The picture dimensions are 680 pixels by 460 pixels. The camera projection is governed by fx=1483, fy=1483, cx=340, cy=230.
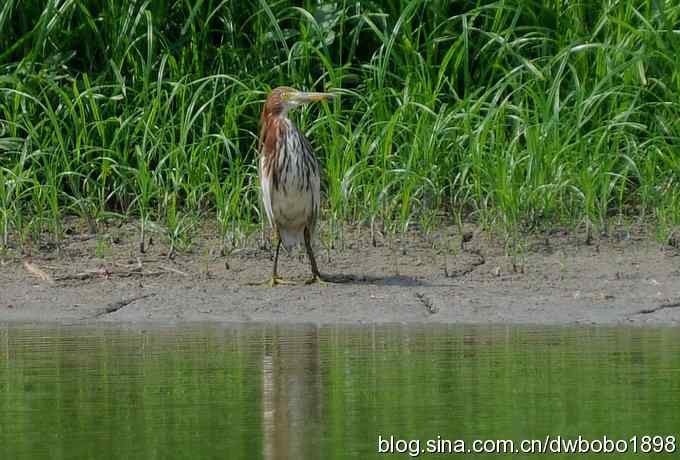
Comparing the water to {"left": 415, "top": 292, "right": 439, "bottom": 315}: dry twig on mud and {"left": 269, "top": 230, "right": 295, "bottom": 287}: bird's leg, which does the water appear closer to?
{"left": 415, "top": 292, "right": 439, "bottom": 315}: dry twig on mud

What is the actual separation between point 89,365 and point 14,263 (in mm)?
2885

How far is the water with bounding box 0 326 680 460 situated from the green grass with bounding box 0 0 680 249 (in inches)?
78.4

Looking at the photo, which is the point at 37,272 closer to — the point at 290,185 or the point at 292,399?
the point at 290,185

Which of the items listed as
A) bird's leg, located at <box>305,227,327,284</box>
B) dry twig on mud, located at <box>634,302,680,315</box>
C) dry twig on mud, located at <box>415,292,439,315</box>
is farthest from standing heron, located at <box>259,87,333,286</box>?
dry twig on mud, located at <box>634,302,680,315</box>

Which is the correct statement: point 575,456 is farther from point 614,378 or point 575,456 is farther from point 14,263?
point 14,263

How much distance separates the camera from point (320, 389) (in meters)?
4.52

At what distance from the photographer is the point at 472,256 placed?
7844 millimetres

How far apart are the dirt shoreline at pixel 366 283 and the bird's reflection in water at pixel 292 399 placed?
40.2 inches

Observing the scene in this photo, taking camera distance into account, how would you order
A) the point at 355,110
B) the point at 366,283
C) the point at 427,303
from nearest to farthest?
1. the point at 427,303
2. the point at 366,283
3. the point at 355,110

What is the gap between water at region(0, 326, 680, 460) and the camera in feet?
12.3

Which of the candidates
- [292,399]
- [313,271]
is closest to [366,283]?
[313,271]

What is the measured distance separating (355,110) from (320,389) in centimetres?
419

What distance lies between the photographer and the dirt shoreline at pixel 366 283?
21.8 feet

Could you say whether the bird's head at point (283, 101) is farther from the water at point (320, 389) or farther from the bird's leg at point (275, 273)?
A: the water at point (320, 389)
